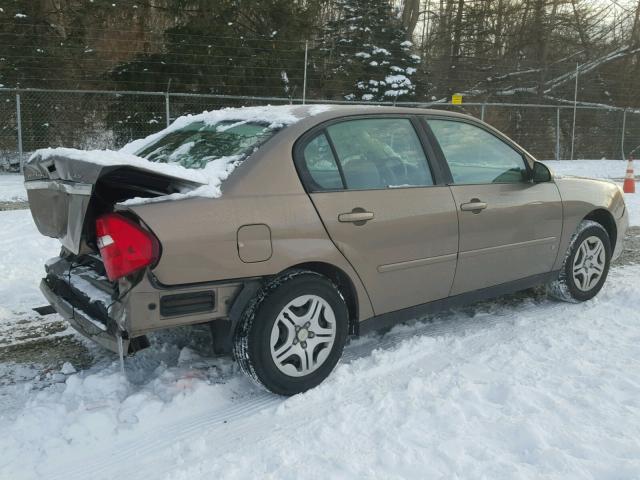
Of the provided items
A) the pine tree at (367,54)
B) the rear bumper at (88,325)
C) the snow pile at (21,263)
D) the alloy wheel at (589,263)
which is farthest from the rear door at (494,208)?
the pine tree at (367,54)

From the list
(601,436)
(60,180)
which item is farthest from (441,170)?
(60,180)

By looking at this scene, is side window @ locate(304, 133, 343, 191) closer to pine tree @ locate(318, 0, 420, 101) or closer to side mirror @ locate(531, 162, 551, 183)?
side mirror @ locate(531, 162, 551, 183)

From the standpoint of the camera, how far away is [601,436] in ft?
8.87

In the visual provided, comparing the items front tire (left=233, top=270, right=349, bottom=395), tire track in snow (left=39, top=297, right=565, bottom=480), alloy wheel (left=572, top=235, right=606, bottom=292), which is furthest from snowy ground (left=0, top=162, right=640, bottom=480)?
alloy wheel (left=572, top=235, right=606, bottom=292)

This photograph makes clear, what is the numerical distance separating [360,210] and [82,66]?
1363cm

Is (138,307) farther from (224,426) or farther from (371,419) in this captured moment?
(371,419)

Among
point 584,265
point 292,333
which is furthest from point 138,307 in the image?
point 584,265

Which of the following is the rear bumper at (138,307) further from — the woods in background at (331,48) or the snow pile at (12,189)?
the woods in background at (331,48)

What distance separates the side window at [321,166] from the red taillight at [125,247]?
38.6 inches

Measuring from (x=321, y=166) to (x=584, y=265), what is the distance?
105 inches

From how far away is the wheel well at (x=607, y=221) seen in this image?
16.0 feet

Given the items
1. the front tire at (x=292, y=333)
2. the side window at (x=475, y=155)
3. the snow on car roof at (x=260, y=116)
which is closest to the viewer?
the front tire at (x=292, y=333)

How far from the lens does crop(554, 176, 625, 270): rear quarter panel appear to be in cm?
452

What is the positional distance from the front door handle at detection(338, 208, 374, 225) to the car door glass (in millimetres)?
157
